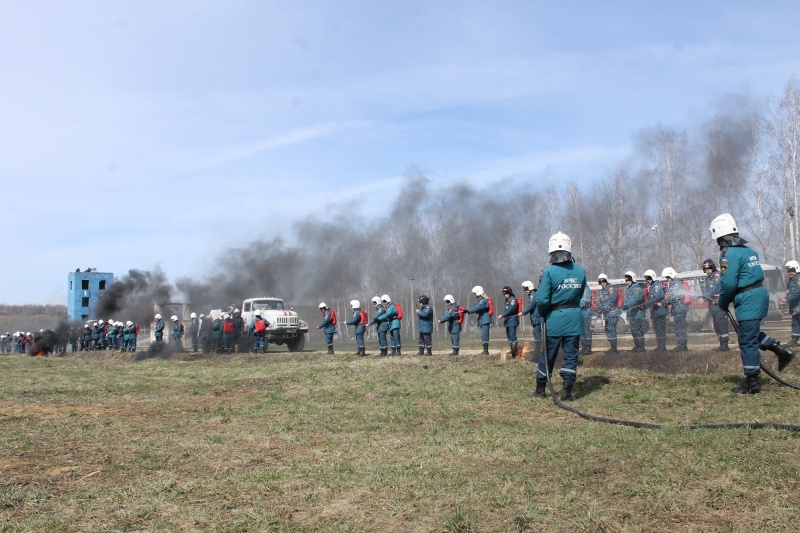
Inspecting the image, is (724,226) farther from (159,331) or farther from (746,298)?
(159,331)

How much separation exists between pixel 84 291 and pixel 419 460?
48668 mm

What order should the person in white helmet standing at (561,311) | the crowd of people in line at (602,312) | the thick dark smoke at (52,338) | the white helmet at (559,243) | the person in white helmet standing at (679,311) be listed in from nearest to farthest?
the crowd of people in line at (602,312), the person in white helmet standing at (561,311), the white helmet at (559,243), the person in white helmet standing at (679,311), the thick dark smoke at (52,338)

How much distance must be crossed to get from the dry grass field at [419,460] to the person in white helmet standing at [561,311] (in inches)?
20.7

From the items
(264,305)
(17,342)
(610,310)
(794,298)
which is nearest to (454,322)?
(610,310)

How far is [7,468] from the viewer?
6391 mm

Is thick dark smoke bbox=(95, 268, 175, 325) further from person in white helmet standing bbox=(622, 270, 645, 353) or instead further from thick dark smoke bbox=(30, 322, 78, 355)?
person in white helmet standing bbox=(622, 270, 645, 353)

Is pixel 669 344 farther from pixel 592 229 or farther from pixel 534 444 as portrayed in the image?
pixel 592 229

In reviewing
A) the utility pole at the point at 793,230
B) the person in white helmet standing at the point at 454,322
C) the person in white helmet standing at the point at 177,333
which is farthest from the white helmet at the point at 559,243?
the utility pole at the point at 793,230

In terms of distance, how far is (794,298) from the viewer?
15.8 meters

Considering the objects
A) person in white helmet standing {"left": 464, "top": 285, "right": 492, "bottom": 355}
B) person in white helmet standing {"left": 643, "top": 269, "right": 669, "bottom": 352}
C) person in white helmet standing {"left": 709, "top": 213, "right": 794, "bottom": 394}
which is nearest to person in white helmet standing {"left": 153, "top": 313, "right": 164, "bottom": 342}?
person in white helmet standing {"left": 464, "top": 285, "right": 492, "bottom": 355}

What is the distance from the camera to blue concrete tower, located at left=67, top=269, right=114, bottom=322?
49281mm

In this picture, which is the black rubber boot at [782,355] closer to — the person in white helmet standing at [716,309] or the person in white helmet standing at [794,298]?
the person in white helmet standing at [716,309]

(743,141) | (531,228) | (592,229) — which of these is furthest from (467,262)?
(743,141)

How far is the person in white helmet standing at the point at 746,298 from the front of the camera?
8245 millimetres
